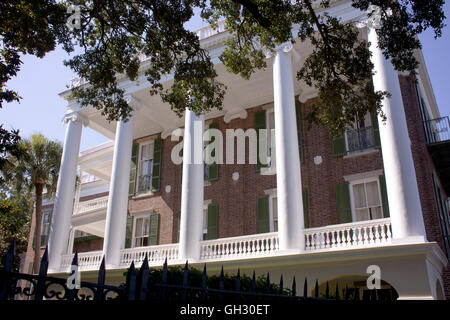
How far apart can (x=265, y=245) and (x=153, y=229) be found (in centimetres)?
826

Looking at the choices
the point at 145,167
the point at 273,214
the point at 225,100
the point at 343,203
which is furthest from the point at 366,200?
Answer: the point at 145,167

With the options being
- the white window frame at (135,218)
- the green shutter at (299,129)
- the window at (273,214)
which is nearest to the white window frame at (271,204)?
the window at (273,214)

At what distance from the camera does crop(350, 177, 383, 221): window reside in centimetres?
1728

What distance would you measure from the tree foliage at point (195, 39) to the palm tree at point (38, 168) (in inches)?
560

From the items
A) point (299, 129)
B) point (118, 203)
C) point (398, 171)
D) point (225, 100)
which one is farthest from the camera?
point (225, 100)

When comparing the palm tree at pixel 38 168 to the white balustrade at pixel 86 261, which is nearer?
the white balustrade at pixel 86 261

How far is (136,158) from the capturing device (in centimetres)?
2619

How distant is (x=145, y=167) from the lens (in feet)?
84.6

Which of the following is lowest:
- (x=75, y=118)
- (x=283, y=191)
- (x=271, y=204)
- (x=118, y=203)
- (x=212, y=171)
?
(x=283, y=191)

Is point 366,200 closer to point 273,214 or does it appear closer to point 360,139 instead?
point 360,139

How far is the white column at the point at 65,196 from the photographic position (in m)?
20.6

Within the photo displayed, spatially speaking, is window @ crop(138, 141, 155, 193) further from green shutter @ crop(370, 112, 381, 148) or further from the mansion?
green shutter @ crop(370, 112, 381, 148)

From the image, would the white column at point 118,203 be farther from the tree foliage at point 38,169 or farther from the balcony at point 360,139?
the balcony at point 360,139
